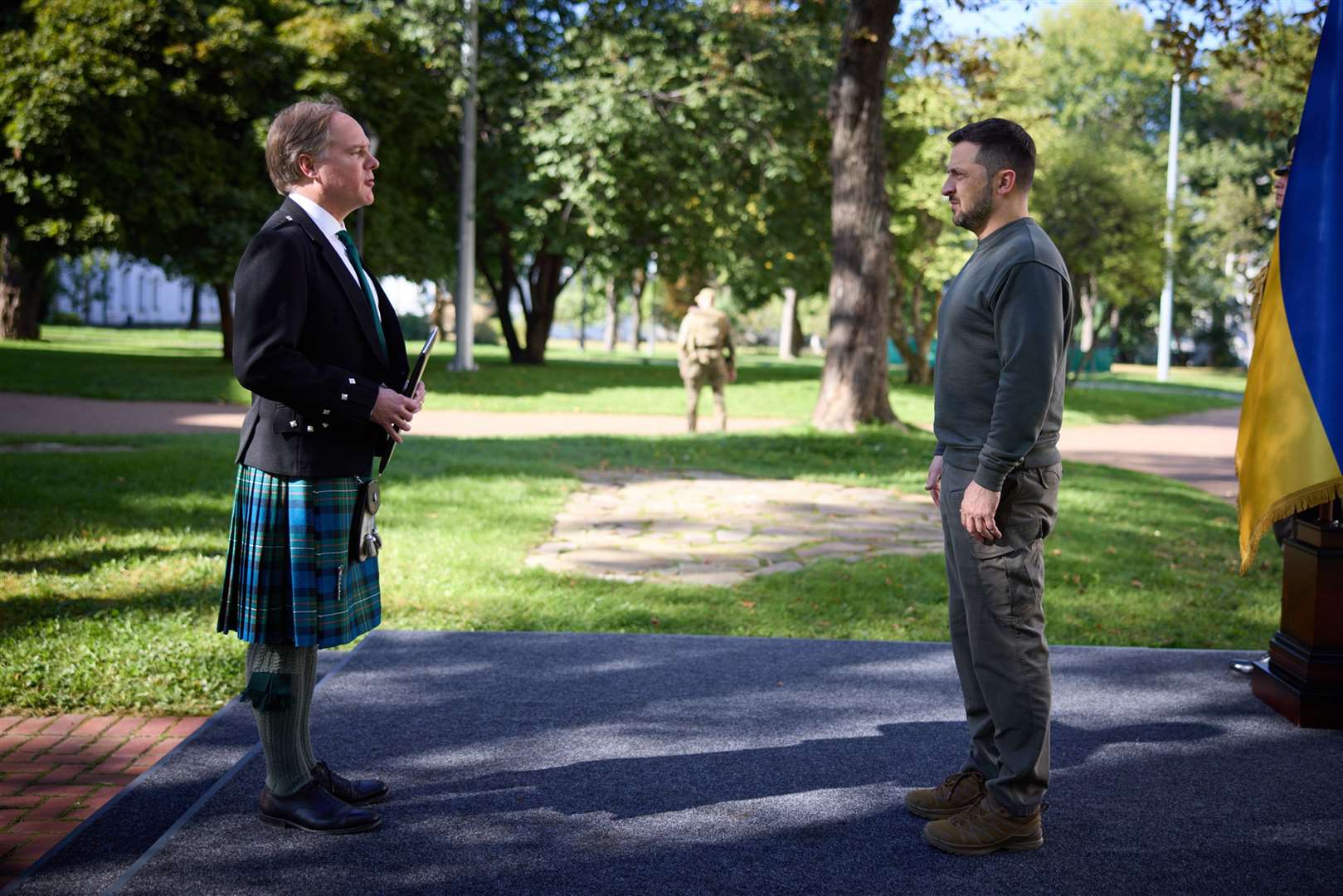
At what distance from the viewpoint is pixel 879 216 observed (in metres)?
15.5

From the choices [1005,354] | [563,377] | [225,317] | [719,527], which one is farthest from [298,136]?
→ [225,317]

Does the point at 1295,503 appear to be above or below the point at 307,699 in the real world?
above

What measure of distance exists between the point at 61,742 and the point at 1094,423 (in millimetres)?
21143

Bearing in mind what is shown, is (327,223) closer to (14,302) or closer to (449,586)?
(449,586)

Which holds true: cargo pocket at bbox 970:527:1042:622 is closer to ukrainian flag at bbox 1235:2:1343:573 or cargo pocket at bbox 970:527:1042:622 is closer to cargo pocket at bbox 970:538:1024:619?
cargo pocket at bbox 970:538:1024:619

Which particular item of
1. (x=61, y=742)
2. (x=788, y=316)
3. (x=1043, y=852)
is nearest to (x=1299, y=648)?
(x=1043, y=852)

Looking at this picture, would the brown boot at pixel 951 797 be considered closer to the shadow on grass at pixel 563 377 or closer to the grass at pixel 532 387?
the grass at pixel 532 387

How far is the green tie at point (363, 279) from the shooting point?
11.8 ft

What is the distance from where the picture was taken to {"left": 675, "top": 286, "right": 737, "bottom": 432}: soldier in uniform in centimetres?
1545

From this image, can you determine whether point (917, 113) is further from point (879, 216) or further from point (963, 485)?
point (963, 485)

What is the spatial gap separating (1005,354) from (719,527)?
6153mm

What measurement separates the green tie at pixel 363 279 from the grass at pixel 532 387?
1651 centimetres

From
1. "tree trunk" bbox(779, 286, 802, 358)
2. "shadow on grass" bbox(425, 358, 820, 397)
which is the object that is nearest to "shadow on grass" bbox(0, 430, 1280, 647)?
"shadow on grass" bbox(425, 358, 820, 397)

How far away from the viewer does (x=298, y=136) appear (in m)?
3.43
